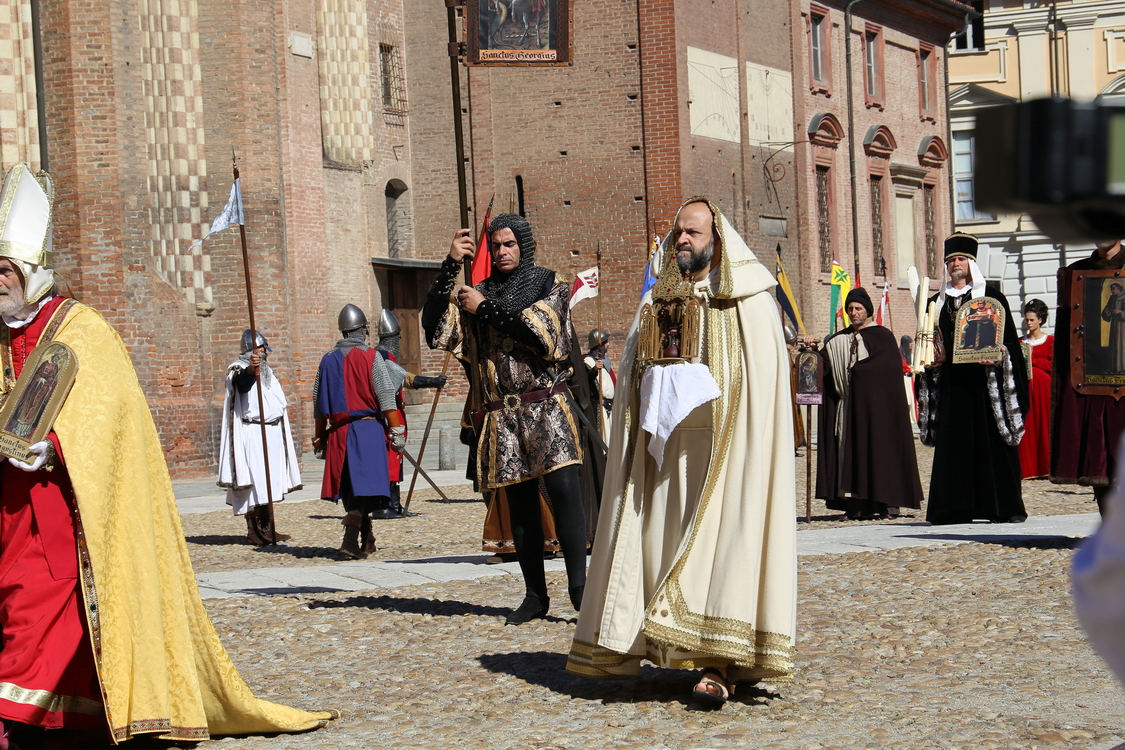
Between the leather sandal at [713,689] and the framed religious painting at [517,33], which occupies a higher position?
the framed religious painting at [517,33]

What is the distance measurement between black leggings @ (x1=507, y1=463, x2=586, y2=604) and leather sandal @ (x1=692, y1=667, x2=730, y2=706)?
190 cm

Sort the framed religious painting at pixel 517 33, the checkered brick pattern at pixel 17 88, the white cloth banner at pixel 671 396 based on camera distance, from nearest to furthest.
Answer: the white cloth banner at pixel 671 396 → the framed religious painting at pixel 517 33 → the checkered brick pattern at pixel 17 88

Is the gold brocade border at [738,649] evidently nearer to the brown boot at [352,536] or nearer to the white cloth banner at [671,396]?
the white cloth banner at [671,396]

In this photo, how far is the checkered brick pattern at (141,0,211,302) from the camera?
66.0 feet

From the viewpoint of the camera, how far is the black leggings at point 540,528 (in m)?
7.08

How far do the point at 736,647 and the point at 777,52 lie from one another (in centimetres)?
2975

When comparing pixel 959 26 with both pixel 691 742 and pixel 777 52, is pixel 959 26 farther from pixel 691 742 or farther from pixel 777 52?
pixel 691 742

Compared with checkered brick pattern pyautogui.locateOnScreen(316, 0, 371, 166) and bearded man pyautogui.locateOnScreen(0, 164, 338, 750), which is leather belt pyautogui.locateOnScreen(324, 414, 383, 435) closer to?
bearded man pyautogui.locateOnScreen(0, 164, 338, 750)

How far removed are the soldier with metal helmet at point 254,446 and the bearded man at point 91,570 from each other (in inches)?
298

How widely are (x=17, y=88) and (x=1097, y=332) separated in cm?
1434

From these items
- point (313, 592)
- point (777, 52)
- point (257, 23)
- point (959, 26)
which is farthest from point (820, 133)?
point (313, 592)

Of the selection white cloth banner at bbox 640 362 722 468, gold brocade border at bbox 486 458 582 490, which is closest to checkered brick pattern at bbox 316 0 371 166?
gold brocade border at bbox 486 458 582 490

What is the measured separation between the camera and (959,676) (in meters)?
5.77

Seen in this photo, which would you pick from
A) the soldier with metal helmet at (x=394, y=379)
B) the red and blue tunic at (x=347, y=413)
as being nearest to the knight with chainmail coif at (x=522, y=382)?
the red and blue tunic at (x=347, y=413)
